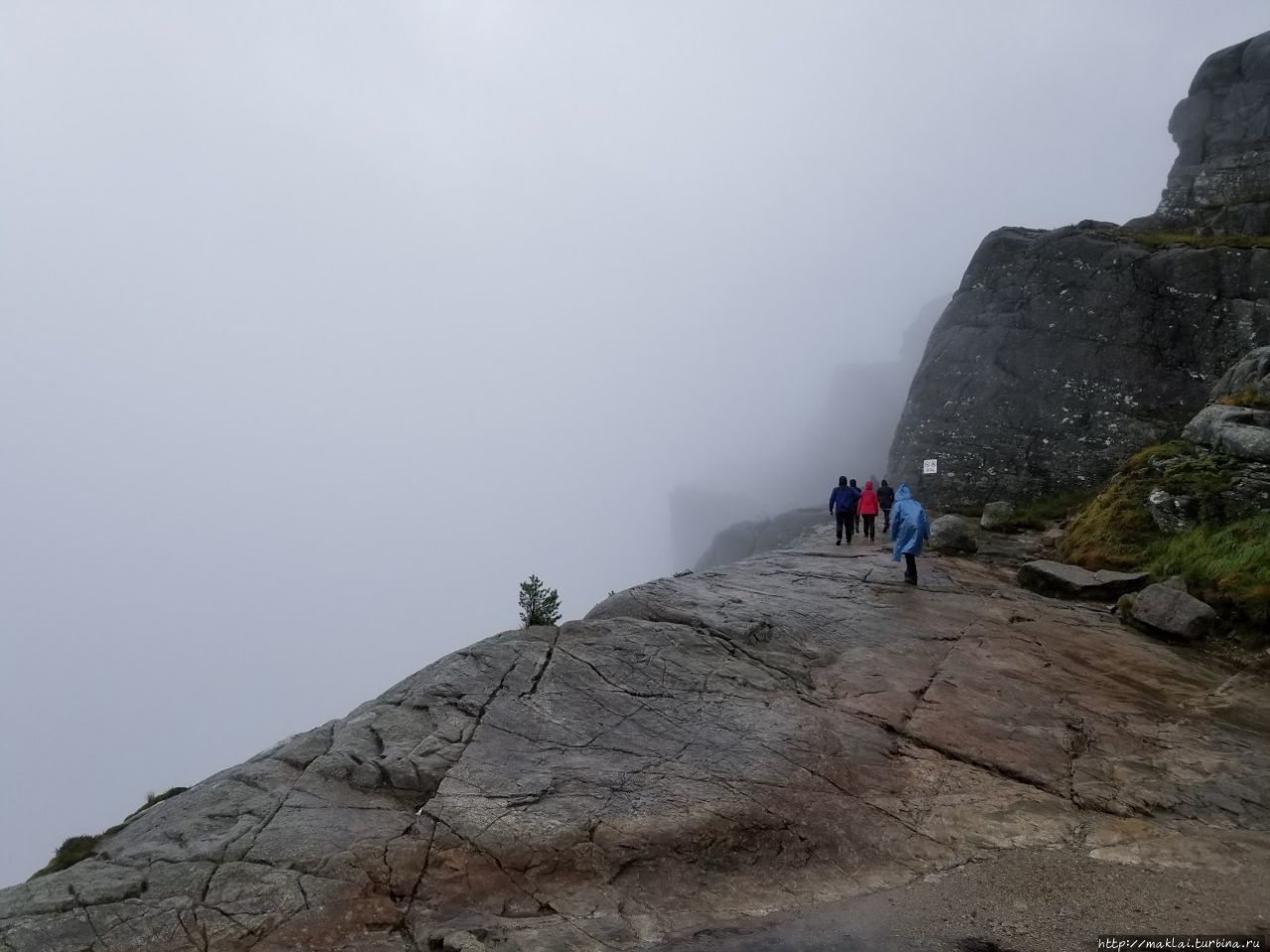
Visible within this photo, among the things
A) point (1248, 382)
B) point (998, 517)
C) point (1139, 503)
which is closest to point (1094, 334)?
point (1248, 382)

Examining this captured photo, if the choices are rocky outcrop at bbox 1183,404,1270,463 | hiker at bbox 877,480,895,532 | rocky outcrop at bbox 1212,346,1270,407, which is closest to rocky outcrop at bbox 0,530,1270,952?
rocky outcrop at bbox 1183,404,1270,463

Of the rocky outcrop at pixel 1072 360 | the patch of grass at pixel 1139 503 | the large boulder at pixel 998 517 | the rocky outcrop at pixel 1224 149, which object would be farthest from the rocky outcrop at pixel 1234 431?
the rocky outcrop at pixel 1224 149

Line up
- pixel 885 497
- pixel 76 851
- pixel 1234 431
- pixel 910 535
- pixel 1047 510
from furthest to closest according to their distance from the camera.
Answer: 1. pixel 885 497
2. pixel 1047 510
3. pixel 1234 431
4. pixel 910 535
5. pixel 76 851

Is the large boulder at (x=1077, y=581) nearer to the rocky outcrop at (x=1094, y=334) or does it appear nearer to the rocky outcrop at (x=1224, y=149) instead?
the rocky outcrop at (x=1094, y=334)

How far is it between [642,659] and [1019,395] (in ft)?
85.8

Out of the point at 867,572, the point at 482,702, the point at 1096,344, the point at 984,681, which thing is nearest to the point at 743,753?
the point at 482,702

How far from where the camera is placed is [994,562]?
2542 centimetres

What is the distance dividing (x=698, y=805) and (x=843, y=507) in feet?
65.6

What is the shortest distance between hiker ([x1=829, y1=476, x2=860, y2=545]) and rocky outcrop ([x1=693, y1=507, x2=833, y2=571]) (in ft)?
68.1

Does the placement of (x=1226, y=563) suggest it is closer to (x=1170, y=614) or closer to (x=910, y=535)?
(x=1170, y=614)

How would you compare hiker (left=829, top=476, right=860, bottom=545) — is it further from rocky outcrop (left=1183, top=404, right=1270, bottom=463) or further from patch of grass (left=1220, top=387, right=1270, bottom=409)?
patch of grass (left=1220, top=387, right=1270, bottom=409)

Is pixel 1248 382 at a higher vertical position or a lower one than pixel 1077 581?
higher

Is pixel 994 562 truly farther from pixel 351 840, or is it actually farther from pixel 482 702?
pixel 351 840

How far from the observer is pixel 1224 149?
3919cm
